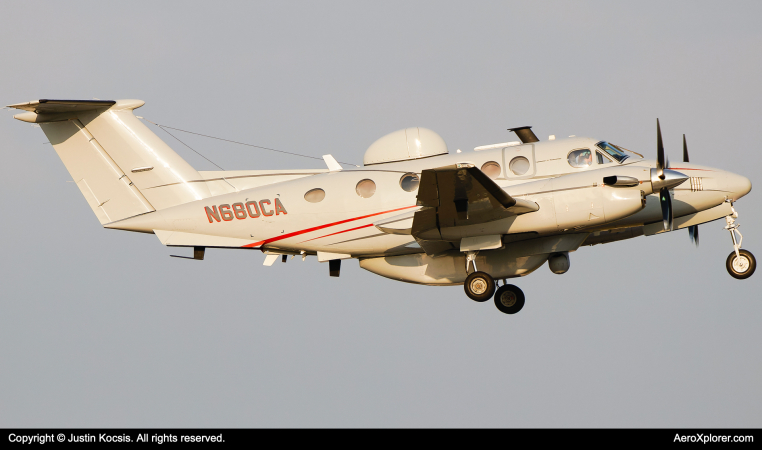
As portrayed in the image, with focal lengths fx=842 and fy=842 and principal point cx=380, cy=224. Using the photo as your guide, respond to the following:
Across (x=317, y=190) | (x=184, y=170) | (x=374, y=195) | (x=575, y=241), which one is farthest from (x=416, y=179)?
(x=184, y=170)

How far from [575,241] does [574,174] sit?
190 cm

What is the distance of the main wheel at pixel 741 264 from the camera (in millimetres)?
16359

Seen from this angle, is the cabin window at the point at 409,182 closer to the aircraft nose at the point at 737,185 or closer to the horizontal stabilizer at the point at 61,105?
the aircraft nose at the point at 737,185

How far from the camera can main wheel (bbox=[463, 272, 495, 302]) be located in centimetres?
Answer: 1642

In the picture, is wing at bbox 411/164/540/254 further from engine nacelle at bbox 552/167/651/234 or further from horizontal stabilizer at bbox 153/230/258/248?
horizontal stabilizer at bbox 153/230/258/248

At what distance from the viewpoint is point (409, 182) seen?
1661 centimetres

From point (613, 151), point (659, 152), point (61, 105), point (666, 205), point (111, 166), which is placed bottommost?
point (666, 205)

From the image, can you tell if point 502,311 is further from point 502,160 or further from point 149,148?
point 149,148

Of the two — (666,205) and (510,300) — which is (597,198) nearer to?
(666,205)

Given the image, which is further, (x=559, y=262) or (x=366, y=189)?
(x=559, y=262)

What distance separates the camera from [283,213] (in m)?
17.1

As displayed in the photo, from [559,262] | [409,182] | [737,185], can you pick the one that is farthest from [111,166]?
[737,185]

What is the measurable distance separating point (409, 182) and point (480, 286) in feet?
8.10

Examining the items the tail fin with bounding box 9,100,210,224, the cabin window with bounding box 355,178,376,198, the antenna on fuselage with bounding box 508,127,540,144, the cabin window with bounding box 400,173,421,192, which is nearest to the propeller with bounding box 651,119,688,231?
the antenna on fuselage with bounding box 508,127,540,144
